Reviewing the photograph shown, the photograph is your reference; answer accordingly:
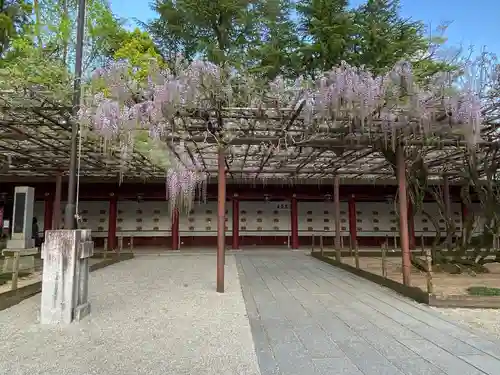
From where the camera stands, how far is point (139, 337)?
11.6ft

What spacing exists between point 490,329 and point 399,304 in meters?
1.16

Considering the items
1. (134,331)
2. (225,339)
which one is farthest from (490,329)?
(134,331)

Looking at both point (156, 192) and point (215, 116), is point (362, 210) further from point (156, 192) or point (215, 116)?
point (215, 116)

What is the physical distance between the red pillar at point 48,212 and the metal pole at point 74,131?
10.1 meters

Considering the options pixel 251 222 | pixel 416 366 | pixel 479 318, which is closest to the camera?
pixel 416 366

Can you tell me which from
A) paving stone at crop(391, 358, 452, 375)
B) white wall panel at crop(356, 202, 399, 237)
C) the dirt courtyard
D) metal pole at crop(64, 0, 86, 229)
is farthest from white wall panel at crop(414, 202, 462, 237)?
metal pole at crop(64, 0, 86, 229)

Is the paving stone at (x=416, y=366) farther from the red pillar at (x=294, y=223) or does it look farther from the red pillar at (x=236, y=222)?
the red pillar at (x=294, y=223)

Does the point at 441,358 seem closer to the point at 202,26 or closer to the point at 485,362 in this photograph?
the point at 485,362

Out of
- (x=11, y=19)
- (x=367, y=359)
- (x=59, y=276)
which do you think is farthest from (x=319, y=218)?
(x=367, y=359)

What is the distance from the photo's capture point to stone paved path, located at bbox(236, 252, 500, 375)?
112 inches

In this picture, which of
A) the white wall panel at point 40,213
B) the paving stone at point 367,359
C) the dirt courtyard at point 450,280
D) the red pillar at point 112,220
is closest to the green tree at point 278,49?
the dirt courtyard at point 450,280

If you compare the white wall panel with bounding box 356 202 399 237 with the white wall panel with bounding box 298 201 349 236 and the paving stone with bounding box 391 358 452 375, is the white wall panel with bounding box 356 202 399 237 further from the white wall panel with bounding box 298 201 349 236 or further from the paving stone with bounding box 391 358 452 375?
the paving stone with bounding box 391 358 452 375

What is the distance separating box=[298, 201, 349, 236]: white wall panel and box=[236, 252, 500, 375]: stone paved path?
332 inches

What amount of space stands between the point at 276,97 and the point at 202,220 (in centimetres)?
969
